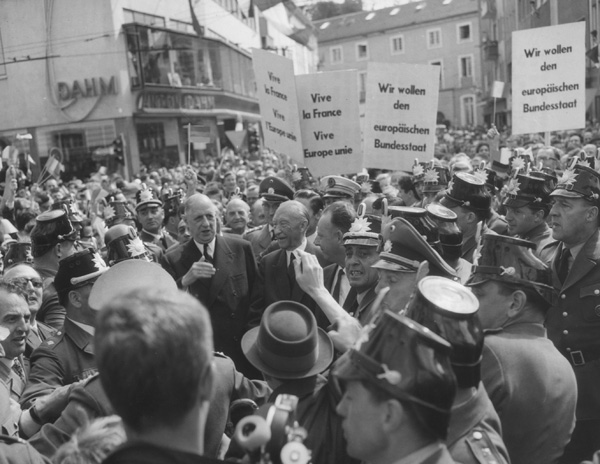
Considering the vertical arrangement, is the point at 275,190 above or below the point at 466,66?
below

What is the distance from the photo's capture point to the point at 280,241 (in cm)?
655

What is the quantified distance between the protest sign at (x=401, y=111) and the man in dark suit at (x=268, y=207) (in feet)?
3.68

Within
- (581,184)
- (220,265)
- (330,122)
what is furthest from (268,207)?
(581,184)

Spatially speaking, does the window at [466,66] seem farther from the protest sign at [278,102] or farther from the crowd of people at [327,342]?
the crowd of people at [327,342]

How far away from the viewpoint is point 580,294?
4.97m

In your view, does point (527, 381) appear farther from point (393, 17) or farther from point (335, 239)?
point (393, 17)

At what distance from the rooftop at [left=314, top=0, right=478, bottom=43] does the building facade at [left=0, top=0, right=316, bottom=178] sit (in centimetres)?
4442

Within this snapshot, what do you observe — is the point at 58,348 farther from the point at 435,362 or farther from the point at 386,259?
the point at 435,362

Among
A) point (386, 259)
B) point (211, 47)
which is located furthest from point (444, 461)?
point (211, 47)

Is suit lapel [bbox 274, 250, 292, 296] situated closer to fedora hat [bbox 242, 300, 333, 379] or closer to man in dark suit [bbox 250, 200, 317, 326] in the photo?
man in dark suit [bbox 250, 200, 317, 326]

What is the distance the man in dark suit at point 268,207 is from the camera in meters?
8.33

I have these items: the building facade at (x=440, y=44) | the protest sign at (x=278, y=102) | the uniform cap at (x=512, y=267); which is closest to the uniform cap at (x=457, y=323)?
the uniform cap at (x=512, y=267)

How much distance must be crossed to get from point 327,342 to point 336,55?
81881 millimetres

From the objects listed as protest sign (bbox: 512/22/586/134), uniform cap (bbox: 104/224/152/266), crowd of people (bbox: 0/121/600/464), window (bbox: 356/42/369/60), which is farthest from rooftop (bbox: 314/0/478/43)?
uniform cap (bbox: 104/224/152/266)
